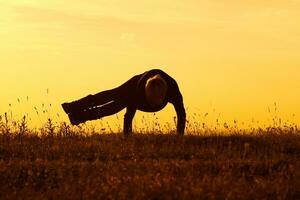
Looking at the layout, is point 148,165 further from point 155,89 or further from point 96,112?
point 96,112

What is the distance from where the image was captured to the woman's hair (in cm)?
1758

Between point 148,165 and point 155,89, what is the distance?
562cm

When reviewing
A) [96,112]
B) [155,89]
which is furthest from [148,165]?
[96,112]

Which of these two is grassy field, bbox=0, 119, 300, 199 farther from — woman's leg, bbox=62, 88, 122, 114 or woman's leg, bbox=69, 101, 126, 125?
woman's leg, bbox=62, 88, 122, 114

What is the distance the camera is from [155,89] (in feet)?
57.7

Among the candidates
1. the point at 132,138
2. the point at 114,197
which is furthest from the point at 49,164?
the point at 132,138

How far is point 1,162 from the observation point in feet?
41.7

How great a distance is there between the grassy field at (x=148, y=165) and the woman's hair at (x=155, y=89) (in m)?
Answer: 1.15

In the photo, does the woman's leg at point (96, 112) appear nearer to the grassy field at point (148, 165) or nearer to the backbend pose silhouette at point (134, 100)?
the backbend pose silhouette at point (134, 100)

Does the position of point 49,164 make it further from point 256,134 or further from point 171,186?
point 256,134

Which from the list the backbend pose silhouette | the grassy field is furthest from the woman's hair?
the grassy field

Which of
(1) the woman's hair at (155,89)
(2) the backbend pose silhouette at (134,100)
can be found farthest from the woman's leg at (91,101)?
(1) the woman's hair at (155,89)

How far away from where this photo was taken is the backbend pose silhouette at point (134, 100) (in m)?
17.8

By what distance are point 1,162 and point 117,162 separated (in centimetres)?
225
